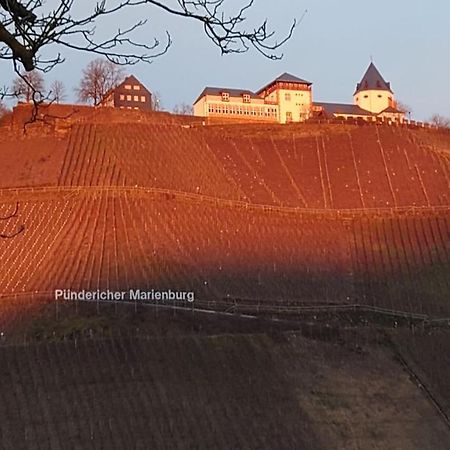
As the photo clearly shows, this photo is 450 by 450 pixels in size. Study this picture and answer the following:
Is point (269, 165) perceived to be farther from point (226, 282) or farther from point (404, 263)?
point (226, 282)

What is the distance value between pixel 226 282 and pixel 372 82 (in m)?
77.4

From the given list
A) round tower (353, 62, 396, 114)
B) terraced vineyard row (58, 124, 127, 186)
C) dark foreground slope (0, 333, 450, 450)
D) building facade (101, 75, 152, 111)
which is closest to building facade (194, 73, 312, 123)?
building facade (101, 75, 152, 111)

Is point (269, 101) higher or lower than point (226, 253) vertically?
higher

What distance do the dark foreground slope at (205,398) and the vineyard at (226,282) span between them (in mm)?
80

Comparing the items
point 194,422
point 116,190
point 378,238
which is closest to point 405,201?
point 378,238

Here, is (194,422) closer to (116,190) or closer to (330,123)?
(116,190)

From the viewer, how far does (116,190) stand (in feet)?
154

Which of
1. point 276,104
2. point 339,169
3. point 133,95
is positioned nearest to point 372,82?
point 276,104

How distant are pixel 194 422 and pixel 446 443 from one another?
9691 millimetres

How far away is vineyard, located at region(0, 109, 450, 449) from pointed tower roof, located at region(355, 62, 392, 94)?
44122 mm

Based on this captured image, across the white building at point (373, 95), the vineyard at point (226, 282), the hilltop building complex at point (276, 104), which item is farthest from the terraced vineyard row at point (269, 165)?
the white building at point (373, 95)

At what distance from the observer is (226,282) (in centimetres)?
3941

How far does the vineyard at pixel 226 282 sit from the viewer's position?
25.7 meters

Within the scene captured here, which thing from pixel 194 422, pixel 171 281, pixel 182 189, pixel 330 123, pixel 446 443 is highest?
pixel 330 123
